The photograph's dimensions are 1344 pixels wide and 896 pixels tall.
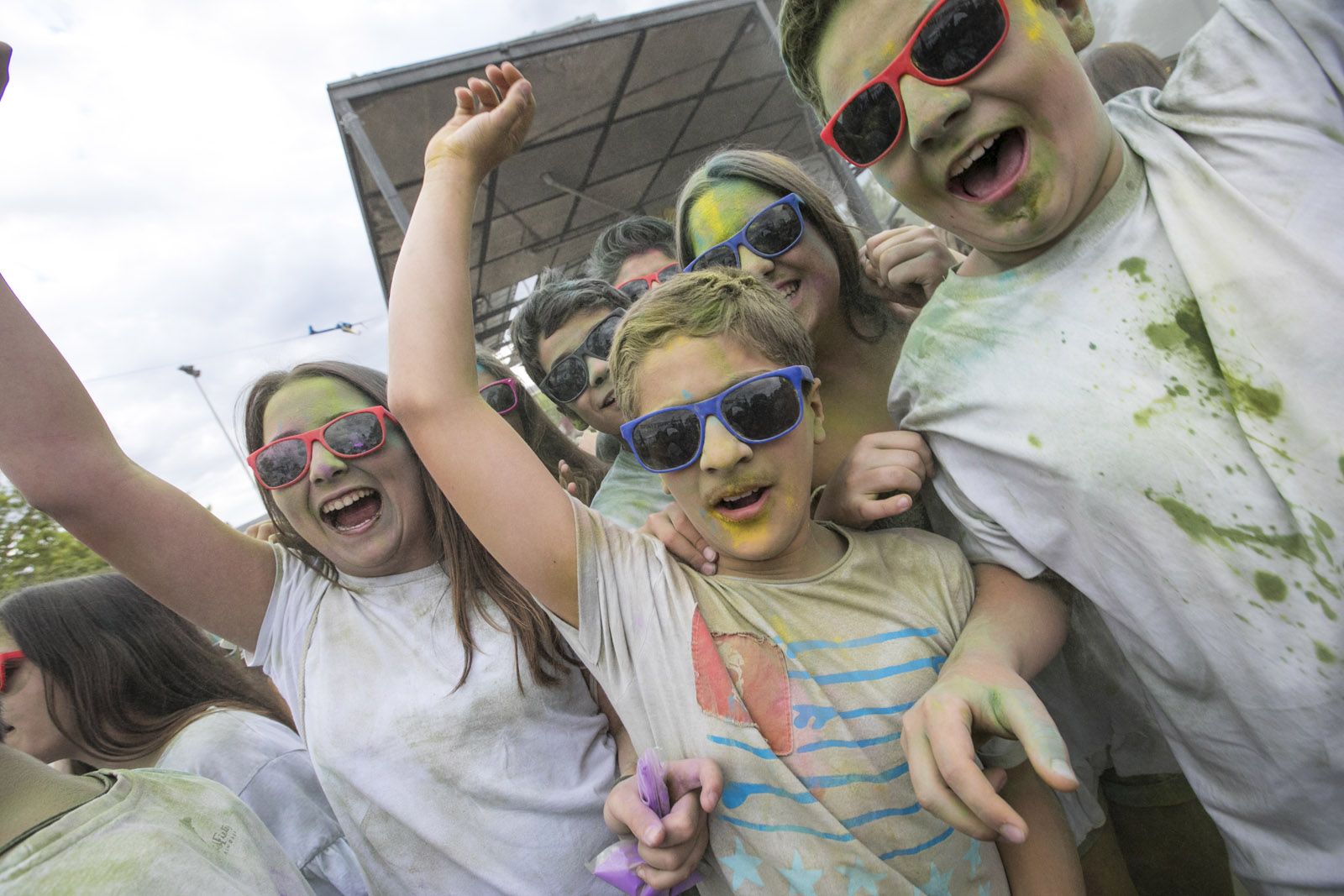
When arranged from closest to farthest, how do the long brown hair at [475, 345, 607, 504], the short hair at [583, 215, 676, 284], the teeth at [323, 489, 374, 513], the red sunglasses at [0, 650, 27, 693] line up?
1. the teeth at [323, 489, 374, 513]
2. the red sunglasses at [0, 650, 27, 693]
3. the long brown hair at [475, 345, 607, 504]
4. the short hair at [583, 215, 676, 284]

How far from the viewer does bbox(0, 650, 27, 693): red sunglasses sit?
2.00m

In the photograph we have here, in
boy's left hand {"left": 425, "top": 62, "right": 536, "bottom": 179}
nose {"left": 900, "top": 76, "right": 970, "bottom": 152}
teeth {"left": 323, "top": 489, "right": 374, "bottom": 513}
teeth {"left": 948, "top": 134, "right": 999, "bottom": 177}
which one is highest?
boy's left hand {"left": 425, "top": 62, "right": 536, "bottom": 179}

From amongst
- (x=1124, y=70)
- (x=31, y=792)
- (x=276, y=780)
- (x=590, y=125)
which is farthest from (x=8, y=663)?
(x=590, y=125)

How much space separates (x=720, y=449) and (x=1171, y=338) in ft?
2.42

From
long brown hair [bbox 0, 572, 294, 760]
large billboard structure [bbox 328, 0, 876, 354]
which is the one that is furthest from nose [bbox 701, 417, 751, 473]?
large billboard structure [bbox 328, 0, 876, 354]

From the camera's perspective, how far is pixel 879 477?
4.23 ft

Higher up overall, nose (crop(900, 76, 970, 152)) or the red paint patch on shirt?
nose (crop(900, 76, 970, 152))

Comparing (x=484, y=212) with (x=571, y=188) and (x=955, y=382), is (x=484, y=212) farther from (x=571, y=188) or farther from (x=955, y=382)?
(x=955, y=382)

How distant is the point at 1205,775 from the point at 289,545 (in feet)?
6.87

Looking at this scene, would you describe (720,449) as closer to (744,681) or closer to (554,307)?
(744,681)

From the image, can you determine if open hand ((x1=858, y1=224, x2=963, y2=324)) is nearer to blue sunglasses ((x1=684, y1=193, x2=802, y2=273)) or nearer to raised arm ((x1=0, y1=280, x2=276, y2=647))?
blue sunglasses ((x1=684, y1=193, x2=802, y2=273))

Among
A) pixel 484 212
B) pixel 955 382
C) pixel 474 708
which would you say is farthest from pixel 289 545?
pixel 484 212

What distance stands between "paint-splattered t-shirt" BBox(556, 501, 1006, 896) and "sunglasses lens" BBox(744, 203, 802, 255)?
835mm

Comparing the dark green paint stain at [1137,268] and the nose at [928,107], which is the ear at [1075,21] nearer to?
the nose at [928,107]
